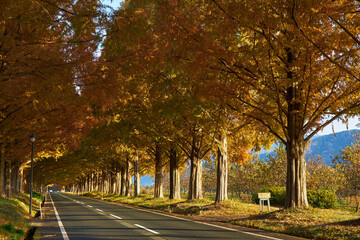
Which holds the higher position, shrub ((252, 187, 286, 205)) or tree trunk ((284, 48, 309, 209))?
tree trunk ((284, 48, 309, 209))

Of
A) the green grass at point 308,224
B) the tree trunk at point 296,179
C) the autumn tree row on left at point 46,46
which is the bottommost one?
the green grass at point 308,224

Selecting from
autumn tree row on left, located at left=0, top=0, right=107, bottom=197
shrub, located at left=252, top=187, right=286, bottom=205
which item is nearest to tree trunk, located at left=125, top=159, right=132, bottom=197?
shrub, located at left=252, top=187, right=286, bottom=205

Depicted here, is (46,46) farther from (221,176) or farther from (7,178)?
(7,178)

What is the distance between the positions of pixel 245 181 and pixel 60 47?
47141mm

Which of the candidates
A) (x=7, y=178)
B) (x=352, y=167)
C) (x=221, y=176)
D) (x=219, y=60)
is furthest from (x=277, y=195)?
(x=7, y=178)

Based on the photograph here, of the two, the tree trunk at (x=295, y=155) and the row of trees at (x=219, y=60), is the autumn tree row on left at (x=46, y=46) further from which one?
the tree trunk at (x=295, y=155)

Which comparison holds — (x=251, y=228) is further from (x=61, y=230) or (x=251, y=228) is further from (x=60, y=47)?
(x=60, y=47)

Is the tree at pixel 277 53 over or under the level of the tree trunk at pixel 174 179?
over

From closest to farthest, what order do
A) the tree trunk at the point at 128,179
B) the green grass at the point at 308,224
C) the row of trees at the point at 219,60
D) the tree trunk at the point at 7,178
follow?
1. the row of trees at the point at 219,60
2. the green grass at the point at 308,224
3. the tree trunk at the point at 7,178
4. the tree trunk at the point at 128,179

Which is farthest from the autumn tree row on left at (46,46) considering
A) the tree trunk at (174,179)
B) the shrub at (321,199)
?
the shrub at (321,199)

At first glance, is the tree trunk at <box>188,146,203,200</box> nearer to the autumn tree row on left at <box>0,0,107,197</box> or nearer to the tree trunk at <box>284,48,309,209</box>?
the tree trunk at <box>284,48,309,209</box>

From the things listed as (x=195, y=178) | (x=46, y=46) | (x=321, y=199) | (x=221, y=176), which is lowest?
(x=321, y=199)

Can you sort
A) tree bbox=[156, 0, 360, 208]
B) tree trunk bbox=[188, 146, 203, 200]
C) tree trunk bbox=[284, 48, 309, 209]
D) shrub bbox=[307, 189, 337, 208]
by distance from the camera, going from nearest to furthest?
tree bbox=[156, 0, 360, 208] < tree trunk bbox=[284, 48, 309, 209] < shrub bbox=[307, 189, 337, 208] < tree trunk bbox=[188, 146, 203, 200]

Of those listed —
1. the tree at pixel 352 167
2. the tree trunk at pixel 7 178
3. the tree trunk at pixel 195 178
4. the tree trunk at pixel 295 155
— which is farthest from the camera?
the tree at pixel 352 167
